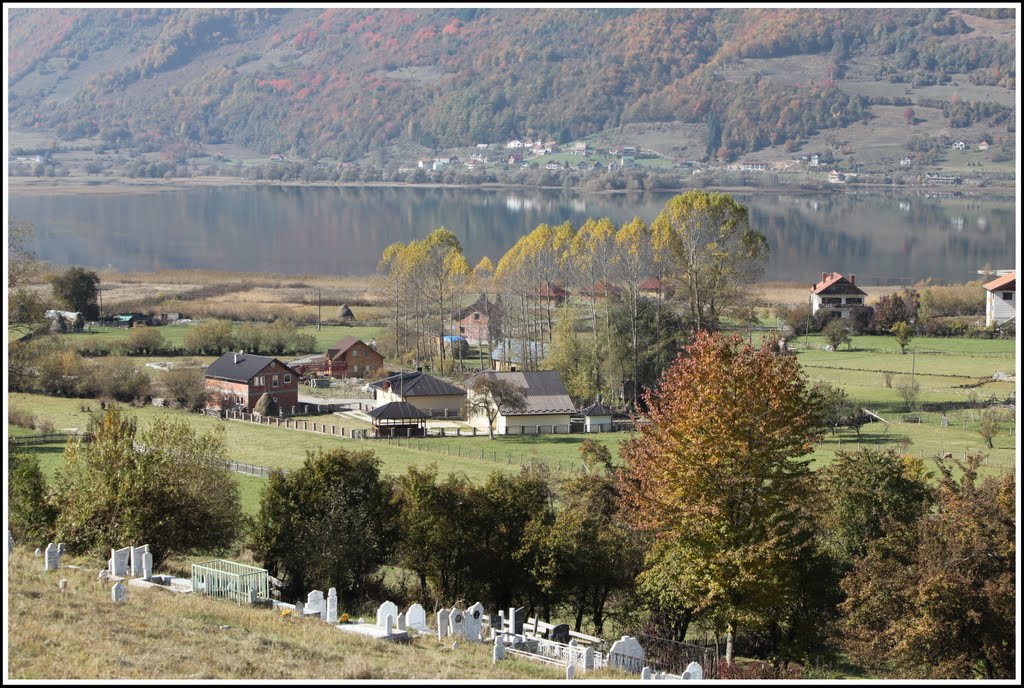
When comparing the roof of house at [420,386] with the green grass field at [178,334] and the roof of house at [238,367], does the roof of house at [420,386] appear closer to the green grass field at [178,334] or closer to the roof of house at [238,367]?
the roof of house at [238,367]

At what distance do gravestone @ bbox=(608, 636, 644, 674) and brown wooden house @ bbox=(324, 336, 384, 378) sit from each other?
90.5 ft

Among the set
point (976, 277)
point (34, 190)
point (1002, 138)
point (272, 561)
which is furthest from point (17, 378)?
point (1002, 138)

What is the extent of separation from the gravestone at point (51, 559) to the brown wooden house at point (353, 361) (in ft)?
83.7

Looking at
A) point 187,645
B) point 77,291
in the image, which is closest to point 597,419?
point 187,645

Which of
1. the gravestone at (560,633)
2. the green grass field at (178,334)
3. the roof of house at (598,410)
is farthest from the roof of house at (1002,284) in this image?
the gravestone at (560,633)

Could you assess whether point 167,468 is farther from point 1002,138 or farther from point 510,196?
point 1002,138

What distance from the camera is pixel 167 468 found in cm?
1970

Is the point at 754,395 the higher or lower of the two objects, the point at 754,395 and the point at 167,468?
the higher

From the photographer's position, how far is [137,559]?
17.1 metres

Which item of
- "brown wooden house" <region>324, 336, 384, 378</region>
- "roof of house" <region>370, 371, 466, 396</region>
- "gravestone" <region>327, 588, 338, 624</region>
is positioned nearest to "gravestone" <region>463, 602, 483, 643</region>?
"gravestone" <region>327, 588, 338, 624</region>

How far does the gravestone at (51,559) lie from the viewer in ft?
54.7

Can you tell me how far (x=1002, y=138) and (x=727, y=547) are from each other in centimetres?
16837

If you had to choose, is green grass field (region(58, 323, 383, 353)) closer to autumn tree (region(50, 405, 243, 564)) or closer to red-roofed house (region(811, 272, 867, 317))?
red-roofed house (region(811, 272, 867, 317))

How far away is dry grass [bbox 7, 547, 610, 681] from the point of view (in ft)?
40.4
